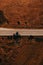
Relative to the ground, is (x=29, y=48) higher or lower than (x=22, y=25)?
lower

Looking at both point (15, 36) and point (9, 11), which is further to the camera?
point (9, 11)

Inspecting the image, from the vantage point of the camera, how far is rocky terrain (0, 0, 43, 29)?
504 cm

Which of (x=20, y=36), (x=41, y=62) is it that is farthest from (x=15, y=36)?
(x=41, y=62)

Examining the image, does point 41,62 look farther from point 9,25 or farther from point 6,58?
point 9,25

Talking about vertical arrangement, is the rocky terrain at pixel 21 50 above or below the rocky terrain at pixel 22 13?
below

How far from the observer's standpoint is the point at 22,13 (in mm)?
5137

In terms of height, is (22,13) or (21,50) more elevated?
(22,13)

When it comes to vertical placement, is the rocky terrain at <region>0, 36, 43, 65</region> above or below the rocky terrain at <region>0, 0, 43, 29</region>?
below

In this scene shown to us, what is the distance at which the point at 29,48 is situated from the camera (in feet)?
15.9

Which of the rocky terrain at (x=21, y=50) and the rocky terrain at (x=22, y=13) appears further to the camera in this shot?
the rocky terrain at (x=22, y=13)

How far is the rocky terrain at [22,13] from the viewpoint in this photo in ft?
16.5

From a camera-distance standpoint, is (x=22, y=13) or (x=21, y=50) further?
(x=22, y=13)

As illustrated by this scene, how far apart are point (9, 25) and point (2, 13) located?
0.35 m

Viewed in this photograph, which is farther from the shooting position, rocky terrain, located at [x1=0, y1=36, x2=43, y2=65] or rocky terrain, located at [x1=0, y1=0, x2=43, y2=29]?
rocky terrain, located at [x1=0, y1=0, x2=43, y2=29]
